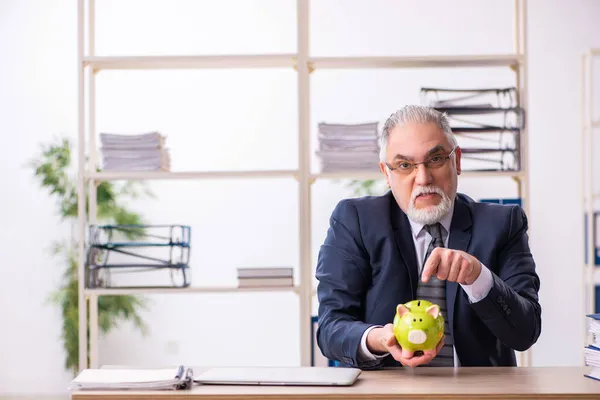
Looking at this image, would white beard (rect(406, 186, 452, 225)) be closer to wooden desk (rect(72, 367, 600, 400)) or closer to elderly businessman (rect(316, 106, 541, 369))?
elderly businessman (rect(316, 106, 541, 369))

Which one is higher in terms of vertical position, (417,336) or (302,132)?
(302,132)

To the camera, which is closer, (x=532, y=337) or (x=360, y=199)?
(x=532, y=337)

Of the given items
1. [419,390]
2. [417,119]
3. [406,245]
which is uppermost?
[417,119]

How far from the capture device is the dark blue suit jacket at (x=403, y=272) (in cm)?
187

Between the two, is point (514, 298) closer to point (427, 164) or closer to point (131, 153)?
point (427, 164)

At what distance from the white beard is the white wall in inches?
124

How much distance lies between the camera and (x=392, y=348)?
1.59 metres

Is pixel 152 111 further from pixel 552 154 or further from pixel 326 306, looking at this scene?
pixel 326 306

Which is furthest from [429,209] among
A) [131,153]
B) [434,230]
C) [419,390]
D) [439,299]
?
[131,153]

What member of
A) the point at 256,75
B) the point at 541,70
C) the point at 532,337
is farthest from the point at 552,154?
the point at 532,337

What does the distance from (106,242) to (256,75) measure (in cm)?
226

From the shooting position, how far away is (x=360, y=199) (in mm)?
2059

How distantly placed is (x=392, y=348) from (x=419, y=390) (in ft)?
0.57

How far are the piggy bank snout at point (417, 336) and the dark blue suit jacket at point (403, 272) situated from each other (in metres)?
0.29
